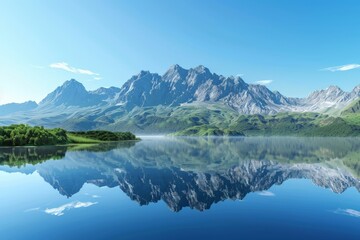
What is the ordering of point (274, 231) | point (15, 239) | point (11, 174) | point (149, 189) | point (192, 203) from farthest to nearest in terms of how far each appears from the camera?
point (11, 174), point (149, 189), point (192, 203), point (274, 231), point (15, 239)

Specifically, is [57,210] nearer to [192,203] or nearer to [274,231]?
[192,203]

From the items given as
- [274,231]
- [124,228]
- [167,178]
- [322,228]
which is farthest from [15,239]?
[167,178]

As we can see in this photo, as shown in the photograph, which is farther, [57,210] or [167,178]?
[167,178]

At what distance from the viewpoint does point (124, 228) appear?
1200 inches

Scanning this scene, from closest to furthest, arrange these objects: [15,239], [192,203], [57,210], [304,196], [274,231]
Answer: [15,239] → [274,231] → [57,210] → [192,203] → [304,196]

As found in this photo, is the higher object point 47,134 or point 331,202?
point 47,134

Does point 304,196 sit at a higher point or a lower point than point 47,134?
lower

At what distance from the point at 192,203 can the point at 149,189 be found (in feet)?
41.5

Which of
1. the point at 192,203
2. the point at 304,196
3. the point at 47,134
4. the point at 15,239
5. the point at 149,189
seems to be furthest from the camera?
the point at 47,134

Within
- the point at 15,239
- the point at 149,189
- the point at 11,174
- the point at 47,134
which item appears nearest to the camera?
the point at 15,239

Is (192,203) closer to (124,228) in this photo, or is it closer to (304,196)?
(124,228)

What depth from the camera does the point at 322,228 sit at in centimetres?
3103

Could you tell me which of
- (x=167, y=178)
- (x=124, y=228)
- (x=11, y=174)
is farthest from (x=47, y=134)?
(x=124, y=228)

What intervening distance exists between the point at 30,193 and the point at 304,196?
48.6 m
